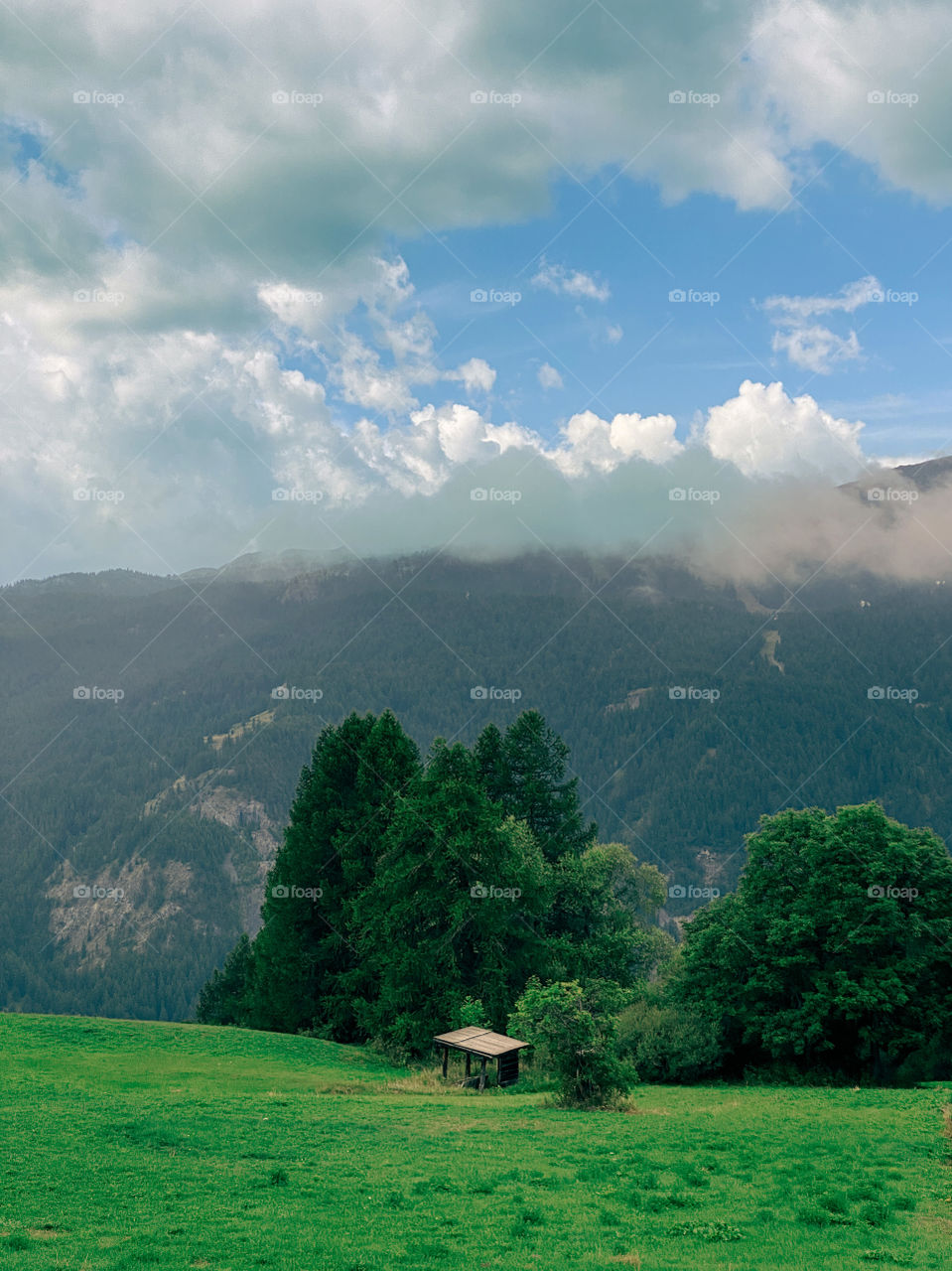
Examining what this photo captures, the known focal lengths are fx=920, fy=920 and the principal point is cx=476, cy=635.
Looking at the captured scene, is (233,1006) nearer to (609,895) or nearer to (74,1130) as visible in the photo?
(609,895)

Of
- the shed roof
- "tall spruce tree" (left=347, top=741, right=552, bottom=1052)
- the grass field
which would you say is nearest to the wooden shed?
the shed roof

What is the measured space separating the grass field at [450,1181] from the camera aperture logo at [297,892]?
909 inches

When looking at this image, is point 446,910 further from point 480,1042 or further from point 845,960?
point 845,960

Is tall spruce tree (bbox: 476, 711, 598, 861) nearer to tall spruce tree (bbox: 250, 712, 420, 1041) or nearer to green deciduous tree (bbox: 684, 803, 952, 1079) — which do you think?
tall spruce tree (bbox: 250, 712, 420, 1041)

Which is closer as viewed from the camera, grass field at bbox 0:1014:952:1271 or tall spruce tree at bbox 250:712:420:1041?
grass field at bbox 0:1014:952:1271

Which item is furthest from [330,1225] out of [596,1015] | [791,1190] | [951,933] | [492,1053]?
[951,933]

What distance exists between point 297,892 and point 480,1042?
68.0 feet

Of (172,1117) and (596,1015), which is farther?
(596,1015)

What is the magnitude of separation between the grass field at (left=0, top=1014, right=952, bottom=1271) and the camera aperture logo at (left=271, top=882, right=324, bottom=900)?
23.1 meters

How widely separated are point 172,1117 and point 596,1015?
42.3 feet

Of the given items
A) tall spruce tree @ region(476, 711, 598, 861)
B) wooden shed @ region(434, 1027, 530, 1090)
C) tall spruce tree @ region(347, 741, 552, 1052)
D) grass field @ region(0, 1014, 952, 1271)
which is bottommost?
wooden shed @ region(434, 1027, 530, 1090)

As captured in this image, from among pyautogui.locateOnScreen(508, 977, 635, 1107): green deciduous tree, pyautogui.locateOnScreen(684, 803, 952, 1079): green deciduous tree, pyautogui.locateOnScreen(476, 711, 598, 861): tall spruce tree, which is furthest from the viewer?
pyautogui.locateOnScreen(476, 711, 598, 861): tall spruce tree

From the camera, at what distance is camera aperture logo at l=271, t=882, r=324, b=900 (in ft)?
177

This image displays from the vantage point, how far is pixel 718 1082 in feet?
140
